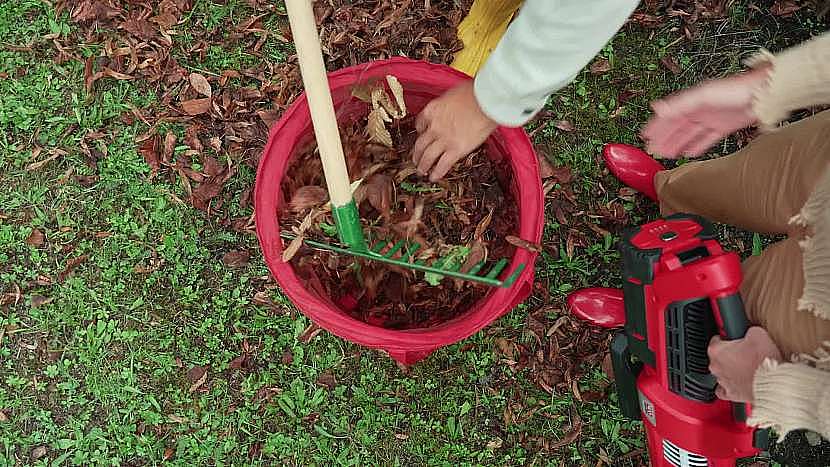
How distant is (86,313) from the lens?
1746 millimetres

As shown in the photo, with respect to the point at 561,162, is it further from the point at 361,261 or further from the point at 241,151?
the point at 241,151

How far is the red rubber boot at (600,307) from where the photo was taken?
1734mm

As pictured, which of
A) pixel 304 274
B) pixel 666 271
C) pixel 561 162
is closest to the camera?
pixel 666 271

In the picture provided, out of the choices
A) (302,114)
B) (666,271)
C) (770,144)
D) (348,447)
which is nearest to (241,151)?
(302,114)

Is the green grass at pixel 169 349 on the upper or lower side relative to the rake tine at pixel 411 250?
lower

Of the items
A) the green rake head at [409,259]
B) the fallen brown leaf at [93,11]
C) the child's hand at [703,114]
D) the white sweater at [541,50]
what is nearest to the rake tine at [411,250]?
the green rake head at [409,259]

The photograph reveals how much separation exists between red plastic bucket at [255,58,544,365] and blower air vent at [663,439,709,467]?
18.3 inches

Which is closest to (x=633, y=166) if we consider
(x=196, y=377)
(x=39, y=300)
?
(x=196, y=377)

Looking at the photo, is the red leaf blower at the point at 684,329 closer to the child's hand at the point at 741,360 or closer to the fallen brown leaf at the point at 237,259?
the child's hand at the point at 741,360

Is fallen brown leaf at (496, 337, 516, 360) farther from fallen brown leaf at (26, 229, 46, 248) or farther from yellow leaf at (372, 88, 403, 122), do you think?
fallen brown leaf at (26, 229, 46, 248)

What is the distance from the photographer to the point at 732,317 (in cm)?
121

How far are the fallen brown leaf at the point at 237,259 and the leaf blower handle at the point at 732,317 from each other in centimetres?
112

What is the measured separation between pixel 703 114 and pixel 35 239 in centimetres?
161

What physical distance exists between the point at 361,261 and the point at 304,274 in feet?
0.43
